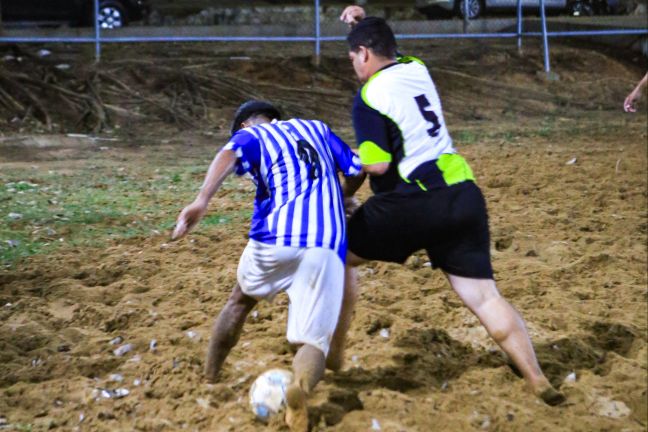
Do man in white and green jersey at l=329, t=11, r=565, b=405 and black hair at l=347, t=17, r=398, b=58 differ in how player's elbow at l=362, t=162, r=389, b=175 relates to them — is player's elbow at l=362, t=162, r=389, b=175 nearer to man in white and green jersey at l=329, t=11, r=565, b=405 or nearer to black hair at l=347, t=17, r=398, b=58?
man in white and green jersey at l=329, t=11, r=565, b=405

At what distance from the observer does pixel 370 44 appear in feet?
16.1

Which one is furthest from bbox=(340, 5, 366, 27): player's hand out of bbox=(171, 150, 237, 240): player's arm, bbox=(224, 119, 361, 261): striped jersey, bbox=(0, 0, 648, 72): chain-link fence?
bbox=(0, 0, 648, 72): chain-link fence

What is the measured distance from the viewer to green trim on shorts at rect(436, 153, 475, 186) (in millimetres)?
4867

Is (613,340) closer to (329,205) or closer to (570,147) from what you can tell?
(329,205)

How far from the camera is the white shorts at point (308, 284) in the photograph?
4.59 meters

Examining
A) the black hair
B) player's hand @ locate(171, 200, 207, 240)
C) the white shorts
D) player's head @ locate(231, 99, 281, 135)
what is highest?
the black hair

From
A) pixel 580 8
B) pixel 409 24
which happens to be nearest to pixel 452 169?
pixel 409 24

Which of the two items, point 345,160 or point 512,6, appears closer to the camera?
point 345,160

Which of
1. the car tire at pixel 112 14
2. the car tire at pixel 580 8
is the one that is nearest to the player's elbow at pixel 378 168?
the car tire at pixel 112 14

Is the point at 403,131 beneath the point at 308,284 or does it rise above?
above

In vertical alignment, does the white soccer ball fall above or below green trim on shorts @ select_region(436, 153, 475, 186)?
below

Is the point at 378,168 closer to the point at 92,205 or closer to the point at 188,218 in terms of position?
the point at 188,218

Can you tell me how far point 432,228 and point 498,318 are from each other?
1.76 feet

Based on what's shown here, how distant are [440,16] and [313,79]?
6.05 metres
